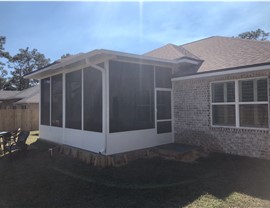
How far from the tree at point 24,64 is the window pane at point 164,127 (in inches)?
1689

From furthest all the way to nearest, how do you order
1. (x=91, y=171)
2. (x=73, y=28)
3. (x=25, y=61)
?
(x=25, y=61) → (x=73, y=28) → (x=91, y=171)

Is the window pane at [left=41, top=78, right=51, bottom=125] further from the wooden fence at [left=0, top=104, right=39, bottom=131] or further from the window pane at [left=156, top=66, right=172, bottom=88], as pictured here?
the wooden fence at [left=0, top=104, right=39, bottom=131]

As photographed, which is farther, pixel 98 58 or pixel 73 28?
pixel 73 28

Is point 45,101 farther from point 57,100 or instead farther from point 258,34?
point 258,34

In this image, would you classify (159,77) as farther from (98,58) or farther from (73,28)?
(73,28)

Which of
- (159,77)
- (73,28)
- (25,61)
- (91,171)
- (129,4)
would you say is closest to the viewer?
(91,171)

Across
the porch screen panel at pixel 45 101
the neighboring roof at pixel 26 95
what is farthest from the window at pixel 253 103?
the neighboring roof at pixel 26 95

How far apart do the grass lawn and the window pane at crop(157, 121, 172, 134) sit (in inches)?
61.5

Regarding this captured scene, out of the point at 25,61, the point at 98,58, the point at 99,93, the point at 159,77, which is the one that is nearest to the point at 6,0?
the point at 98,58

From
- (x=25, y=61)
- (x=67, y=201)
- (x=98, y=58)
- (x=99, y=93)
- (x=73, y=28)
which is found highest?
(x=25, y=61)

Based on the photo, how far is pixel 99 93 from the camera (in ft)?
24.1

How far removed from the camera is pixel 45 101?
35.9 ft

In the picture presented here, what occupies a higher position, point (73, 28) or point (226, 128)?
point (73, 28)

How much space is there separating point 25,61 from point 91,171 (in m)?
47.6
